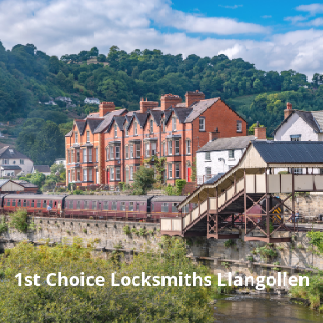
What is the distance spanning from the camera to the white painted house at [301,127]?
152 ft

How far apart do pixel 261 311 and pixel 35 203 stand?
36.7m

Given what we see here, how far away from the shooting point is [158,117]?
68562mm

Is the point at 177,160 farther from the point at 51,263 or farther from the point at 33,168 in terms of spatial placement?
the point at 33,168

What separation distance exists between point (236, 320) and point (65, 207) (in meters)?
32.0

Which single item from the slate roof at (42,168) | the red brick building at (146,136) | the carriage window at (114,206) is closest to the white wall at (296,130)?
the red brick building at (146,136)

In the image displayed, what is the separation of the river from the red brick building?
31438 millimetres

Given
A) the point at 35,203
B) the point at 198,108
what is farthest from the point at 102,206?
the point at 198,108

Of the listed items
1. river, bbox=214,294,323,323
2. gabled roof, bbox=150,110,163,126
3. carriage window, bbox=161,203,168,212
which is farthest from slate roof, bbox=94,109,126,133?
river, bbox=214,294,323,323

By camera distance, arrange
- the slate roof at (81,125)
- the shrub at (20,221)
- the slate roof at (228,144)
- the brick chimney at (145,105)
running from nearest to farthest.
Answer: the slate roof at (228,144), the shrub at (20,221), the brick chimney at (145,105), the slate roof at (81,125)

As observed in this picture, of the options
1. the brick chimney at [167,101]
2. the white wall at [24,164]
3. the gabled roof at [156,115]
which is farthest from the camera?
the white wall at [24,164]

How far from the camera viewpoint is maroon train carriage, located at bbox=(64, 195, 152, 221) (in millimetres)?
47969

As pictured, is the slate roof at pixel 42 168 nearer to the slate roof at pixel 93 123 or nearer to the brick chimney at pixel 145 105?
the slate roof at pixel 93 123

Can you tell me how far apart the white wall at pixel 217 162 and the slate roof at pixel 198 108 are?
5.25 meters

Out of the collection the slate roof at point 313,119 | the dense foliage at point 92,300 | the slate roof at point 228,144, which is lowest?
the dense foliage at point 92,300
